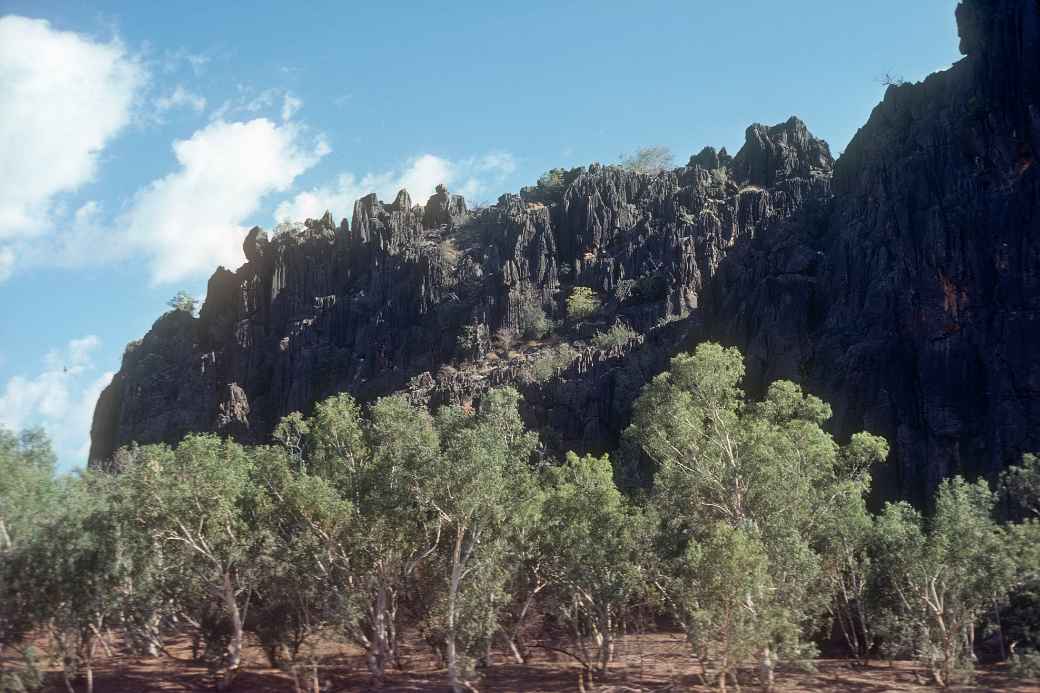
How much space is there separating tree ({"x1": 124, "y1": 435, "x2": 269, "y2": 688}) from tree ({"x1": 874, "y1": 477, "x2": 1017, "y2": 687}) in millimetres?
18978

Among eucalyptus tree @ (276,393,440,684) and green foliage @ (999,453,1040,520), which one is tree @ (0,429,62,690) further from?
green foliage @ (999,453,1040,520)

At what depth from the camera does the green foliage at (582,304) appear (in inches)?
3305

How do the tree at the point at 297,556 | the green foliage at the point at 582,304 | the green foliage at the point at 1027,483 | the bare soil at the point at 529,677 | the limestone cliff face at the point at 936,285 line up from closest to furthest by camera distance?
the tree at the point at 297,556
the bare soil at the point at 529,677
the green foliage at the point at 1027,483
the limestone cliff face at the point at 936,285
the green foliage at the point at 582,304

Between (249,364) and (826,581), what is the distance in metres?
80.4

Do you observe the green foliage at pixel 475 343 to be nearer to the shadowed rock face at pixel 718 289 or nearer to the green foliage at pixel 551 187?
the shadowed rock face at pixel 718 289

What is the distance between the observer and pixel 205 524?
24.6 meters

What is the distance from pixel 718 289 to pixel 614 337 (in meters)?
14.4

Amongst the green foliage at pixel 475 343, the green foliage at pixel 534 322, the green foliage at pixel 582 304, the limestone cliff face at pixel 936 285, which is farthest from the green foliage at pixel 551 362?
the limestone cliff face at pixel 936 285

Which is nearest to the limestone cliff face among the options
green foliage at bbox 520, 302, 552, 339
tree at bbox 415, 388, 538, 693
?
green foliage at bbox 520, 302, 552, 339

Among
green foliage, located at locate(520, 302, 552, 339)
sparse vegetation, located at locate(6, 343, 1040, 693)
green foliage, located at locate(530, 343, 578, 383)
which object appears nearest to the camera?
sparse vegetation, located at locate(6, 343, 1040, 693)

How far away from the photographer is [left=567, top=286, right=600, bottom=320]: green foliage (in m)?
83.9

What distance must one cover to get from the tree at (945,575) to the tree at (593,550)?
7.59 metres

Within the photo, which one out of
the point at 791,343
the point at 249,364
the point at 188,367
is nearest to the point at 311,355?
the point at 249,364

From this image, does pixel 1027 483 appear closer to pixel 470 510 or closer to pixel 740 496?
pixel 740 496
